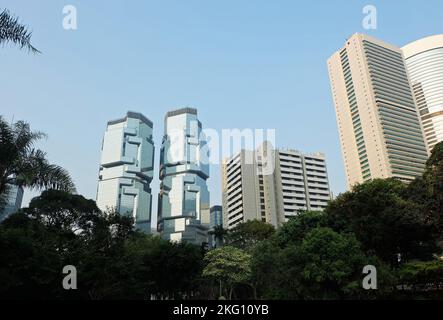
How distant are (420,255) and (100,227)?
34.8 m

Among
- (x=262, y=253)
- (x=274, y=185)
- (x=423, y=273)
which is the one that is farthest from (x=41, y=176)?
(x=274, y=185)

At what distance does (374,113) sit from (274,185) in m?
45.3

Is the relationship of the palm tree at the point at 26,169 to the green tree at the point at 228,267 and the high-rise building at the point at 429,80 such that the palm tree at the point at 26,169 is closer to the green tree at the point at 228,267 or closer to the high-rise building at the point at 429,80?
the green tree at the point at 228,267

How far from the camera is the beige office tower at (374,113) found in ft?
447

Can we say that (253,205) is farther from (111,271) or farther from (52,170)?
(52,170)

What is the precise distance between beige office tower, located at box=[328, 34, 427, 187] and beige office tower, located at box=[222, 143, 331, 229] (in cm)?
1387

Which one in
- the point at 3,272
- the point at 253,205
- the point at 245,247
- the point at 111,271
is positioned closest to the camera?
the point at 3,272

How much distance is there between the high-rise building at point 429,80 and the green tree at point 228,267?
15931 centimetres

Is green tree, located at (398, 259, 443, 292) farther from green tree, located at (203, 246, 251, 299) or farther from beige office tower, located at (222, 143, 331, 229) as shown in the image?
Answer: beige office tower, located at (222, 143, 331, 229)

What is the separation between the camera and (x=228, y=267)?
43.5 metres

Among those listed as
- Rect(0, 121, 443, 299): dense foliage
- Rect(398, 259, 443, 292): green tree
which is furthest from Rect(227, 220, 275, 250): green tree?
Rect(398, 259, 443, 292): green tree

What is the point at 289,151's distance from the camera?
141375 millimetres
